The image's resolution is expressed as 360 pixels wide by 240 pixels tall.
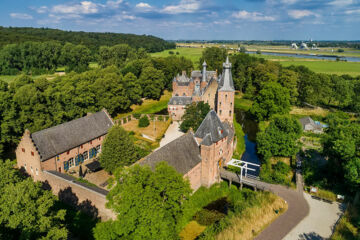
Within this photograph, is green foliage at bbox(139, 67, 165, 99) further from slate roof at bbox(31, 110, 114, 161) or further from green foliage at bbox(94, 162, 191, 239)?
green foliage at bbox(94, 162, 191, 239)

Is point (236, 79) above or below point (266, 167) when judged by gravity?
above

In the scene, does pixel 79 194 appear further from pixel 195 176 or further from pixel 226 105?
pixel 226 105

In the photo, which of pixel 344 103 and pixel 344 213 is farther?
pixel 344 103

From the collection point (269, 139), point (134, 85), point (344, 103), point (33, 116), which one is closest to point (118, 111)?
point (134, 85)

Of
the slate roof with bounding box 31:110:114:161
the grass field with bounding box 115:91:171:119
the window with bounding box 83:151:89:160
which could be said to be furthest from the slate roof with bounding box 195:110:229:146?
the grass field with bounding box 115:91:171:119

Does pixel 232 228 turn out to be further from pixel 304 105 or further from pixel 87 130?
pixel 304 105

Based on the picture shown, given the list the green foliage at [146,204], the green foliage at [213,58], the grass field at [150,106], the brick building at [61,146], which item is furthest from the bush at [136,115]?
the green foliage at [213,58]
